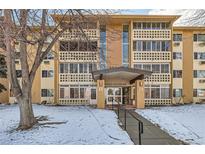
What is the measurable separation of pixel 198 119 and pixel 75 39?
11.3 feet

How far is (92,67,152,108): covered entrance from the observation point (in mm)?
10898

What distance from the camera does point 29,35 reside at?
18.3 ft

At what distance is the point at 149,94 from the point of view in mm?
13062

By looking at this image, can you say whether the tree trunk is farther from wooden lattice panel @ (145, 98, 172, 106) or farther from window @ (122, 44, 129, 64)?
wooden lattice panel @ (145, 98, 172, 106)

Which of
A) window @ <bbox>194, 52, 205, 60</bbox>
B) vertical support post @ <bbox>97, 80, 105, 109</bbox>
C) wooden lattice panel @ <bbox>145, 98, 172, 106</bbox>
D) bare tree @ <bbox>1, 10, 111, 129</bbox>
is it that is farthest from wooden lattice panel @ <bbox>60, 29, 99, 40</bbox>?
wooden lattice panel @ <bbox>145, 98, 172, 106</bbox>

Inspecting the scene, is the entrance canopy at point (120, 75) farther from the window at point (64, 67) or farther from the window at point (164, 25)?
the window at point (164, 25)

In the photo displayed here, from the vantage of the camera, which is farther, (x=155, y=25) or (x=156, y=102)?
(x=156, y=102)

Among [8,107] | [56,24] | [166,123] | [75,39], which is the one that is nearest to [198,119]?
[166,123]

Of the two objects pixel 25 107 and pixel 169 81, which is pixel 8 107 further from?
pixel 169 81

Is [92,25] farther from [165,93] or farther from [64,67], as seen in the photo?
[165,93]

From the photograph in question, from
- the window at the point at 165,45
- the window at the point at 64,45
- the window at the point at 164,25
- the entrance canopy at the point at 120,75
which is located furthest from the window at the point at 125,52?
the window at the point at 165,45

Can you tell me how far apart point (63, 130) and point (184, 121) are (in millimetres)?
2871

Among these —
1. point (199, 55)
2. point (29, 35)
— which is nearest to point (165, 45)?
point (199, 55)

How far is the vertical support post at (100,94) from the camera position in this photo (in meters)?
11.3
